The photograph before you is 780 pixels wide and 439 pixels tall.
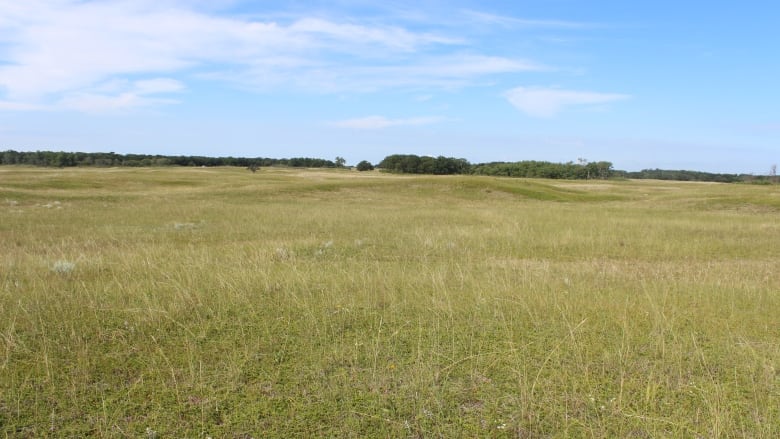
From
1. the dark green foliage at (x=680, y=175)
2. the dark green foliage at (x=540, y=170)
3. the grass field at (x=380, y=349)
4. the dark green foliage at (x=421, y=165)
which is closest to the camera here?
the grass field at (x=380, y=349)

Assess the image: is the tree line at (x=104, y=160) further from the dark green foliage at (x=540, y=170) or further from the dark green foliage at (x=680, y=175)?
the dark green foliage at (x=680, y=175)

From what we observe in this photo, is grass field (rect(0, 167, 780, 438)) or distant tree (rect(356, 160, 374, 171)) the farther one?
distant tree (rect(356, 160, 374, 171))

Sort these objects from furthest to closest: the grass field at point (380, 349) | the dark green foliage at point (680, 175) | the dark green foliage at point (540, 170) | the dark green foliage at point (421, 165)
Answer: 1. the dark green foliage at point (680, 175)
2. the dark green foliage at point (540, 170)
3. the dark green foliage at point (421, 165)
4. the grass field at point (380, 349)

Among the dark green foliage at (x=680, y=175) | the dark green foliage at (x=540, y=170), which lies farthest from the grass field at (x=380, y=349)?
the dark green foliage at (x=680, y=175)

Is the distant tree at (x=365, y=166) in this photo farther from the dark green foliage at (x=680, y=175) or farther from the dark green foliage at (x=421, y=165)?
the dark green foliage at (x=680, y=175)

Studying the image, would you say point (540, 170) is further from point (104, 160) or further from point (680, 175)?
point (104, 160)

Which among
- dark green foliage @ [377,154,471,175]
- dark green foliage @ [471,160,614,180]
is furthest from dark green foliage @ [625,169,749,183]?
dark green foliage @ [377,154,471,175]

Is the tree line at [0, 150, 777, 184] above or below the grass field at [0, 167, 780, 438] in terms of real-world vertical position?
above

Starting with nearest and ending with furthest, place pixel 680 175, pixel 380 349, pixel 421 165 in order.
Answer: pixel 380 349, pixel 421 165, pixel 680 175

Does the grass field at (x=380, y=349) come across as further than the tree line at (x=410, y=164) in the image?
No

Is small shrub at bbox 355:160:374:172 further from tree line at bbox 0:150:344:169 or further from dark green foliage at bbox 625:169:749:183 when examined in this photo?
dark green foliage at bbox 625:169:749:183

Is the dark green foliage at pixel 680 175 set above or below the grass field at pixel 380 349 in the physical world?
above

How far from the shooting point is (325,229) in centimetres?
1686

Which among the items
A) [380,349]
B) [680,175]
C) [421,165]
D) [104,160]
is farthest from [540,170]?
[380,349]
